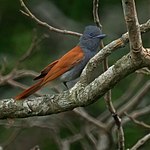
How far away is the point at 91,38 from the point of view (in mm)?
4750

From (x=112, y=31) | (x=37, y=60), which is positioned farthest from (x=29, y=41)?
(x=112, y=31)

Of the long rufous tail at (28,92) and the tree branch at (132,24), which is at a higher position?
the tree branch at (132,24)

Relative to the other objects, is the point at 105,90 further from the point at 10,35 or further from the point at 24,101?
the point at 10,35

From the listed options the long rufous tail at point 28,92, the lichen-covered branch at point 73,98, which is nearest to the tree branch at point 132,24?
the lichen-covered branch at point 73,98

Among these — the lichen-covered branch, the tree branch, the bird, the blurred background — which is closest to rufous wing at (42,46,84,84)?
the bird

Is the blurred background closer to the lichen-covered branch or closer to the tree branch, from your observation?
the lichen-covered branch

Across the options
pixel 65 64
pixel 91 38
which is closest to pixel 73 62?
pixel 65 64

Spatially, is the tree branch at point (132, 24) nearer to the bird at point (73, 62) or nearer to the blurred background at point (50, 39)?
the bird at point (73, 62)

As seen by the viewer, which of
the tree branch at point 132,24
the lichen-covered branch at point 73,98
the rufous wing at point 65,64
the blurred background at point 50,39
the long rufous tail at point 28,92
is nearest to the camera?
the tree branch at point 132,24

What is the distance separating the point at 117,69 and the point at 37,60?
4.64 meters

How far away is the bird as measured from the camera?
4.57 meters

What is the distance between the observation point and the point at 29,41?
8062mm

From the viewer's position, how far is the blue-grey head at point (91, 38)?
471cm

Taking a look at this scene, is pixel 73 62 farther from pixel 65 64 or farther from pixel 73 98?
pixel 73 98
